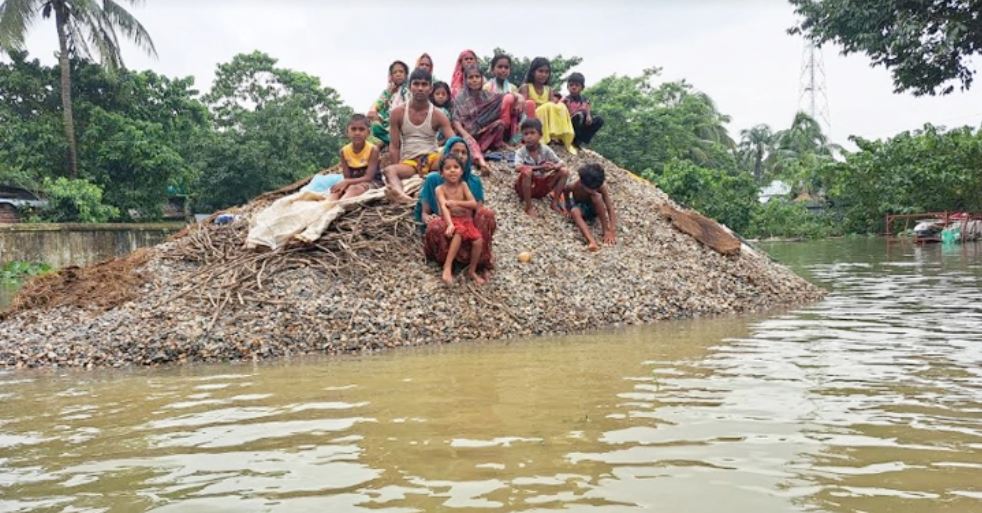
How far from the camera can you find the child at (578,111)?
9.57 metres

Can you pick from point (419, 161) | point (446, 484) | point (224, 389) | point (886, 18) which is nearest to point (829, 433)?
point (446, 484)

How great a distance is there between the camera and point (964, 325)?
548 cm

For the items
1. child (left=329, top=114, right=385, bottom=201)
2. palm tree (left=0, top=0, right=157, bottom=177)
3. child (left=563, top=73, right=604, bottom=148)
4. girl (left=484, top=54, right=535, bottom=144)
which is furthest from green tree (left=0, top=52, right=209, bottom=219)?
child (left=329, top=114, right=385, bottom=201)

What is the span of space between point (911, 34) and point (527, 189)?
14.1 feet

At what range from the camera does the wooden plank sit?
805cm

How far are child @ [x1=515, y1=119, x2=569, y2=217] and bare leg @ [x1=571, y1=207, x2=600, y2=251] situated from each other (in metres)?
0.23

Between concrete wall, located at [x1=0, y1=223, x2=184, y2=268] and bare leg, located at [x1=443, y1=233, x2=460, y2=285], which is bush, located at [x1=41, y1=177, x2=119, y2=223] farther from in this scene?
bare leg, located at [x1=443, y1=233, x2=460, y2=285]

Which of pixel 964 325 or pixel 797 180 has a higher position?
pixel 797 180

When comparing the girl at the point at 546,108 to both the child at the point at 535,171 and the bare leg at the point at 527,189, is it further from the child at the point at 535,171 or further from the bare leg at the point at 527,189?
the bare leg at the point at 527,189

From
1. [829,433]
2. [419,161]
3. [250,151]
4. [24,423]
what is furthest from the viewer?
[250,151]

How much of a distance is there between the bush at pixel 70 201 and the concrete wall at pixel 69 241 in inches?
43.8

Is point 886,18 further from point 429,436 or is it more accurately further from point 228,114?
point 228,114

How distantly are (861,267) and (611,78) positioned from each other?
902 inches

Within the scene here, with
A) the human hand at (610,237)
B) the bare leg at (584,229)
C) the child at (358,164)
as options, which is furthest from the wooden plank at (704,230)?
the child at (358,164)
